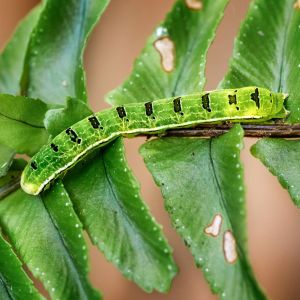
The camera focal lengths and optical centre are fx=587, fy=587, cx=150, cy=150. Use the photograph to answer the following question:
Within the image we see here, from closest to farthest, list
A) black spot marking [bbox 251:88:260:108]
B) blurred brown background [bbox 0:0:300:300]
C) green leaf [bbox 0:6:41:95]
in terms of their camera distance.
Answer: black spot marking [bbox 251:88:260:108] < green leaf [bbox 0:6:41:95] < blurred brown background [bbox 0:0:300:300]

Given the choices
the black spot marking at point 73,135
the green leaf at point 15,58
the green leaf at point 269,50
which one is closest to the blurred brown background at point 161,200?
the green leaf at point 15,58

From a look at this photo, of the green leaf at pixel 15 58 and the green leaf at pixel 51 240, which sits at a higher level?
the green leaf at pixel 15 58

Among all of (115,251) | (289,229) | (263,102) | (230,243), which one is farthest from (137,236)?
(289,229)

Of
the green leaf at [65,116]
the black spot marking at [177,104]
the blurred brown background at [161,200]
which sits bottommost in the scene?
the blurred brown background at [161,200]

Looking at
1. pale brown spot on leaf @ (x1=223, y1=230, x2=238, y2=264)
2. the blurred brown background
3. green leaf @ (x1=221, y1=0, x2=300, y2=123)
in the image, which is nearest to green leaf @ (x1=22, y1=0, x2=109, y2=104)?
green leaf @ (x1=221, y1=0, x2=300, y2=123)

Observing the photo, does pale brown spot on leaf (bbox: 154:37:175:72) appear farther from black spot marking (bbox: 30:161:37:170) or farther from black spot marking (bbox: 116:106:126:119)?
black spot marking (bbox: 30:161:37:170)

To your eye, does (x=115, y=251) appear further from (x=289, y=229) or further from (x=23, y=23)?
(x=289, y=229)

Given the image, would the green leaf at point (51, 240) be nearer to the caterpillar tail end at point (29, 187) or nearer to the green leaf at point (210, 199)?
the caterpillar tail end at point (29, 187)
